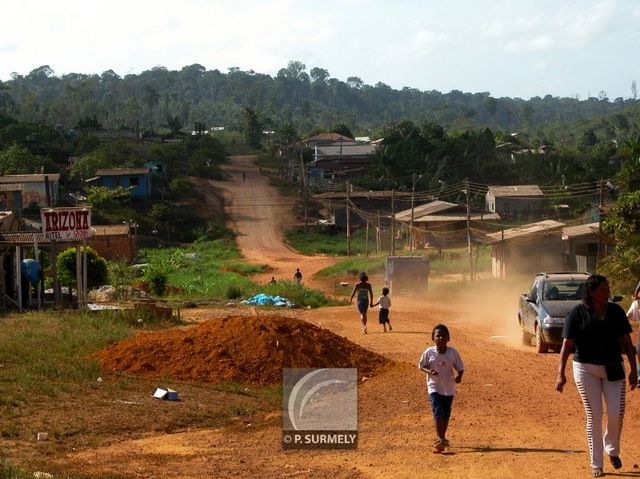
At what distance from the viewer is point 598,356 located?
9.02 meters

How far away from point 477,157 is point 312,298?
58608 millimetres

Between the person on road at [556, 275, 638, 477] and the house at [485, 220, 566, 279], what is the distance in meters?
38.8

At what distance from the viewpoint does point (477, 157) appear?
92.8 meters

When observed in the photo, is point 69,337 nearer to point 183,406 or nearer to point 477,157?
point 183,406

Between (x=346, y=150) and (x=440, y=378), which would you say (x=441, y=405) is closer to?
(x=440, y=378)

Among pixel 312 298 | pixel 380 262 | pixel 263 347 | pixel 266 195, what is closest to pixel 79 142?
pixel 266 195

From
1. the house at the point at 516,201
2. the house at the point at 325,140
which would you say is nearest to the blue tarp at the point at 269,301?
the house at the point at 516,201

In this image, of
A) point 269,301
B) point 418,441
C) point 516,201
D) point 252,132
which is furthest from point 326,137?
point 418,441

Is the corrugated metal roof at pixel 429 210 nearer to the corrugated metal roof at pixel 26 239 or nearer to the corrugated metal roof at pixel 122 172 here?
the corrugated metal roof at pixel 122 172

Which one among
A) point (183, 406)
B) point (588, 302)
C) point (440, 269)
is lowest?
point (440, 269)

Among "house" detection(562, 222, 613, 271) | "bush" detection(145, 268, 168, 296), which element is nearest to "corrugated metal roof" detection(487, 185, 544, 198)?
"house" detection(562, 222, 613, 271)

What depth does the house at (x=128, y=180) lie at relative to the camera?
261ft

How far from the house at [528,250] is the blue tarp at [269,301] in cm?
1515

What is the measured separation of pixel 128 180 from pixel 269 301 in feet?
154
